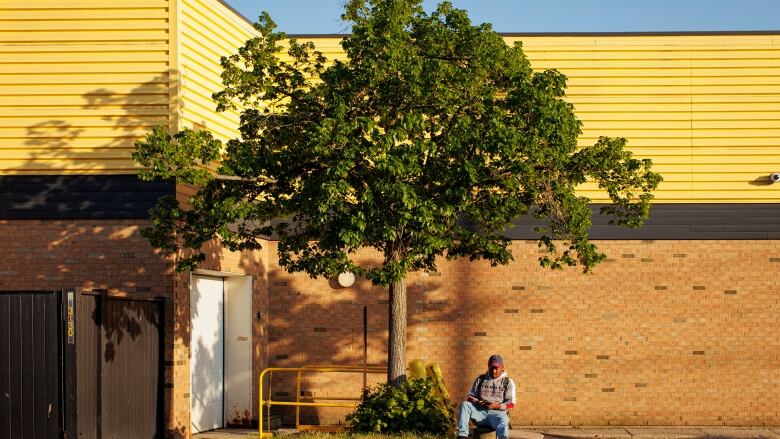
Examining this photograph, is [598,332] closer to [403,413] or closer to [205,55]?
[403,413]

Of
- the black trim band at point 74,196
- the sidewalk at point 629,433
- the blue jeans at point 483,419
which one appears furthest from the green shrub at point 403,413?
the black trim band at point 74,196

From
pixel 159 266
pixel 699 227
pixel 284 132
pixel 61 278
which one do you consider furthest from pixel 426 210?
pixel 699 227

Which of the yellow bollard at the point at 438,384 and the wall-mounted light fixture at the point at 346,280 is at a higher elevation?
the wall-mounted light fixture at the point at 346,280

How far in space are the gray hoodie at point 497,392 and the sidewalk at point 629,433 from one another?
293cm

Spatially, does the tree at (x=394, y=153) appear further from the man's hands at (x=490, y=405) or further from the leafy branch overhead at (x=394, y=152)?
the man's hands at (x=490, y=405)

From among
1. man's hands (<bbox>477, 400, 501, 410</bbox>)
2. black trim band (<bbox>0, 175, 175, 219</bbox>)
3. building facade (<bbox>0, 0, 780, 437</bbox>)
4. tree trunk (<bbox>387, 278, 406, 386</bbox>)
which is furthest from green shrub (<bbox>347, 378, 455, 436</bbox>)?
black trim band (<bbox>0, 175, 175, 219</bbox>)

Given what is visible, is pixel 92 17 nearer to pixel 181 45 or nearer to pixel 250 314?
pixel 181 45

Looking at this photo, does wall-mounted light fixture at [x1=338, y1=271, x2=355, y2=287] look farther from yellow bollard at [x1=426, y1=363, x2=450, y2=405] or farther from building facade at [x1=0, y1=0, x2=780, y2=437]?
yellow bollard at [x1=426, y1=363, x2=450, y2=405]

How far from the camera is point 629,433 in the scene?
18.5 metres

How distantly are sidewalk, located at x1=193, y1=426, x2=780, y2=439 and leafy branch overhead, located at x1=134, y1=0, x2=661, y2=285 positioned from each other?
12.5 feet

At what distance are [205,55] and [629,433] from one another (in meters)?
9.16

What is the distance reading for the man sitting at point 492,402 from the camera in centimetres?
1469

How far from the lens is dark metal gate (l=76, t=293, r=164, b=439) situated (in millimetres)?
13633

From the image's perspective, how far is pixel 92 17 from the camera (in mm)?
16438
